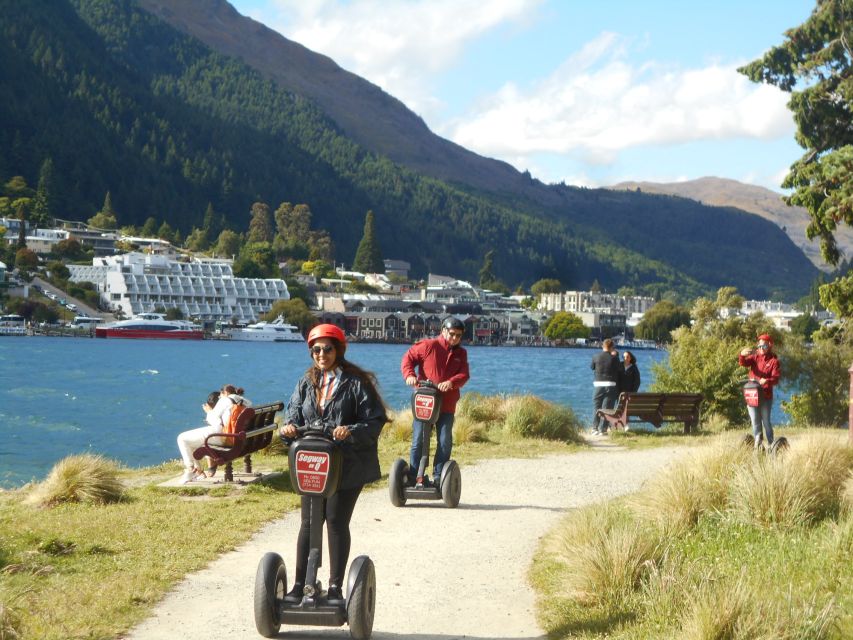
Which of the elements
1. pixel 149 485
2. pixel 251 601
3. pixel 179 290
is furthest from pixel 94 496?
pixel 179 290

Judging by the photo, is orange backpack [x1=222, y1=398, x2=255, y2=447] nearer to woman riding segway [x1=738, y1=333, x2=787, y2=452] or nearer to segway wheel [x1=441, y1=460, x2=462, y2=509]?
segway wheel [x1=441, y1=460, x2=462, y2=509]

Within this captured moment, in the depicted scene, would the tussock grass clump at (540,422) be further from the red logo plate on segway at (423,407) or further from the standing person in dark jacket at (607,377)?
the red logo plate on segway at (423,407)

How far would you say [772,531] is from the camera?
867 centimetres

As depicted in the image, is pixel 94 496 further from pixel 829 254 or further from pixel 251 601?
pixel 829 254

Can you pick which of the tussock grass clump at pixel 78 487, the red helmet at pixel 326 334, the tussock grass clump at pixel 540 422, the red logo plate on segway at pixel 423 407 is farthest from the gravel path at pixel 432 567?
the tussock grass clump at pixel 540 422

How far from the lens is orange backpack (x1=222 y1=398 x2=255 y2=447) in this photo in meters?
12.3

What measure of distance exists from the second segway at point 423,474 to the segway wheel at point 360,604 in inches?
163

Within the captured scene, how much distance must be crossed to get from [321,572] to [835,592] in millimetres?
3227

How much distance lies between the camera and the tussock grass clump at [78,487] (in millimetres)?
10938

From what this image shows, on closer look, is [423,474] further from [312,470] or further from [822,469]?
[312,470]

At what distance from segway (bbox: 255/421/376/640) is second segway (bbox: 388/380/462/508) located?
4.16m

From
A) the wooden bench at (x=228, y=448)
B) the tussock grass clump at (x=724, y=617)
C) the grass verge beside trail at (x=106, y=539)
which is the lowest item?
the grass verge beside trail at (x=106, y=539)

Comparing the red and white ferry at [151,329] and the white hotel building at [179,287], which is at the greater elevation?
the white hotel building at [179,287]

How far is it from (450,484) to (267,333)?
15284 cm
